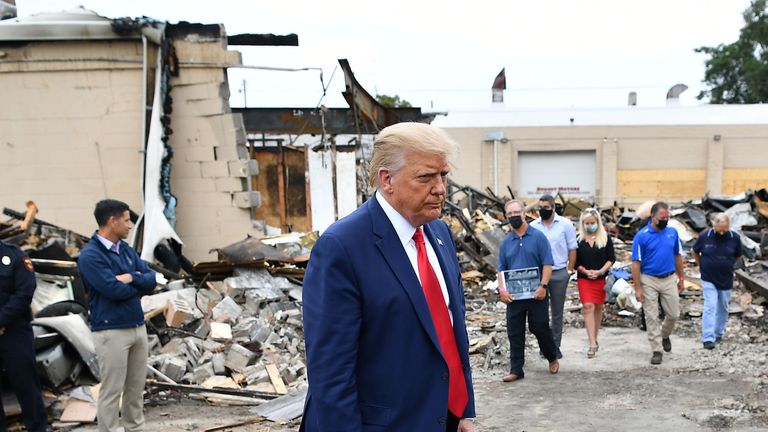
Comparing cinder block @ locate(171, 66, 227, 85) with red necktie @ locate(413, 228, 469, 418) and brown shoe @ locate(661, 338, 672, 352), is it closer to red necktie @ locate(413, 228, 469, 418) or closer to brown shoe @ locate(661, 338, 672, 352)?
brown shoe @ locate(661, 338, 672, 352)

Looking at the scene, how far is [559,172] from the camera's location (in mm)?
34250

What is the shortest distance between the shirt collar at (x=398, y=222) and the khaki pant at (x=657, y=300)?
6.30m

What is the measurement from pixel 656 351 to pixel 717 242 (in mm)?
1777

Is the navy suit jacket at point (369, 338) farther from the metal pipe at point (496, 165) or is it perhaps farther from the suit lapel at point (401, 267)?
the metal pipe at point (496, 165)

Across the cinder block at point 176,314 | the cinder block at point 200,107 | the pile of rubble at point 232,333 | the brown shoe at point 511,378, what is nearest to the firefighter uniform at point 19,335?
the pile of rubble at point 232,333

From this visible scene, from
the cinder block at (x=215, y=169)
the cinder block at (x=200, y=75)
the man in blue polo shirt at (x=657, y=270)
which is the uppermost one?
the cinder block at (x=200, y=75)

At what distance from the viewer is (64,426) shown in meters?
5.93

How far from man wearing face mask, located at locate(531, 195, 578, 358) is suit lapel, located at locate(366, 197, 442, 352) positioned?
224 inches

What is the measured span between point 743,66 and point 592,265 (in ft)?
150

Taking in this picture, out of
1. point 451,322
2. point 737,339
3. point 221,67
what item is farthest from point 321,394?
point 221,67

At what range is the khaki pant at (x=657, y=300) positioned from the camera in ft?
25.7

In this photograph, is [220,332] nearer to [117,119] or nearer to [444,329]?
[117,119]

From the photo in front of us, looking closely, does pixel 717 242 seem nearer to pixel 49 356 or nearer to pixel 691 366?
pixel 691 366

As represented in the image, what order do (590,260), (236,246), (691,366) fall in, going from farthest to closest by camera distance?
(236,246) → (590,260) → (691,366)
